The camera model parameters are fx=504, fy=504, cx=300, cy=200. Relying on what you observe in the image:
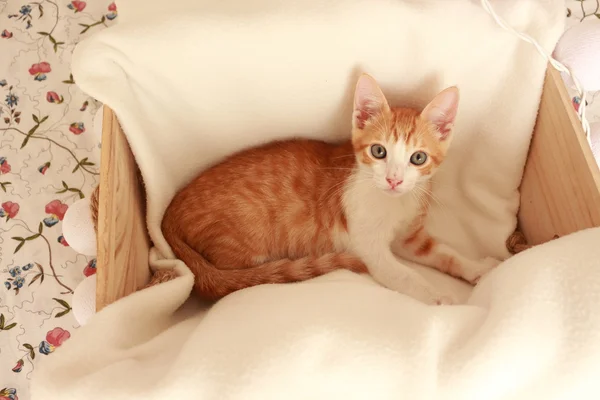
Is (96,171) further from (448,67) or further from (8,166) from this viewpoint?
(448,67)

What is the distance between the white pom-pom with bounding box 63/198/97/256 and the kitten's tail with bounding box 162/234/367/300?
186 mm

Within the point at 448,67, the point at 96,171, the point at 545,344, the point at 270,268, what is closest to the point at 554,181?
the point at 448,67

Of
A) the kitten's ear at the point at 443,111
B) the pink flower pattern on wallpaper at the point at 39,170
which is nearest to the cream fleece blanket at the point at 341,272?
the kitten's ear at the point at 443,111

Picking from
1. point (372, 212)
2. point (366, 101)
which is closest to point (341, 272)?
point (372, 212)

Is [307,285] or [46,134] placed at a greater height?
[46,134]

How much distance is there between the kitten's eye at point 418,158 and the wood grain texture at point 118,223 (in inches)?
24.1

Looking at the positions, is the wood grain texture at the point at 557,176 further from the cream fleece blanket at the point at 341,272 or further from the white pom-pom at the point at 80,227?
the white pom-pom at the point at 80,227

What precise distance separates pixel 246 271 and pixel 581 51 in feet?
2.85

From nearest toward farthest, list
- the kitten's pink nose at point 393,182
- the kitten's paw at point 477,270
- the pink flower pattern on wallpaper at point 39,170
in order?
the kitten's pink nose at point 393,182 → the kitten's paw at point 477,270 → the pink flower pattern on wallpaper at point 39,170

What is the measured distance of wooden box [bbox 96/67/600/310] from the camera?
91 centimetres

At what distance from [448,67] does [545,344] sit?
671mm

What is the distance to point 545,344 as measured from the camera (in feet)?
2.35

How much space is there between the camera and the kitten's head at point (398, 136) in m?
1.07

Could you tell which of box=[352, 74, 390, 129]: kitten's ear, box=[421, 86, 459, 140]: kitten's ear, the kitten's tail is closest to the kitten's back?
the kitten's tail
